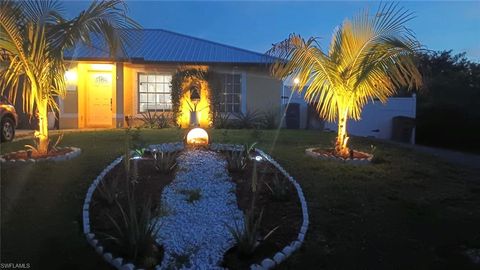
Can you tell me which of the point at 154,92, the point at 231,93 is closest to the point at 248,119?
the point at 231,93

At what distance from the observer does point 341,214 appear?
235 inches

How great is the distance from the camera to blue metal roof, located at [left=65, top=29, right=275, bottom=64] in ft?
50.1

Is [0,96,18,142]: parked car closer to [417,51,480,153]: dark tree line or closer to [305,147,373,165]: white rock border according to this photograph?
[305,147,373,165]: white rock border

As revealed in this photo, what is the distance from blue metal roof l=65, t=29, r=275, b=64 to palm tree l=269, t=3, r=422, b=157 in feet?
16.3

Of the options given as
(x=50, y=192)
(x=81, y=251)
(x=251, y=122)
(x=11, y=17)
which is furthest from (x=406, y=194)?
(x=251, y=122)

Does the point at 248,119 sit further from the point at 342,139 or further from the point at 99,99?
the point at 342,139

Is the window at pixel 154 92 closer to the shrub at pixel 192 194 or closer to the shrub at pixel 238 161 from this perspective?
the shrub at pixel 238 161

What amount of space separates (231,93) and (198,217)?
11.2 m

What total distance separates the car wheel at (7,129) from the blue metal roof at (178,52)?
3.56 meters

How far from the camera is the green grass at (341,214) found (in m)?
4.87

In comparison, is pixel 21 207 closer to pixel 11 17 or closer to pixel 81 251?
pixel 81 251

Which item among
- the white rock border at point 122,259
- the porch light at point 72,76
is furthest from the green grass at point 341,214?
the porch light at point 72,76

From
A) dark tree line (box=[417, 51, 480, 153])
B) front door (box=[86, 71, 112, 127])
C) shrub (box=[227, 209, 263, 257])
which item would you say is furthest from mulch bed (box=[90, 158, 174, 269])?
dark tree line (box=[417, 51, 480, 153])

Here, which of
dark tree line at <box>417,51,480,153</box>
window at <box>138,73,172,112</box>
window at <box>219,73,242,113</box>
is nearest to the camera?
window at <box>138,73,172,112</box>
